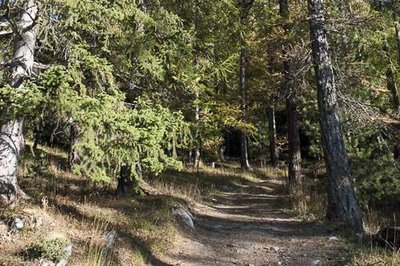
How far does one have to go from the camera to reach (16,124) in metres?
6.82

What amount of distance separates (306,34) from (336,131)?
5.64 m

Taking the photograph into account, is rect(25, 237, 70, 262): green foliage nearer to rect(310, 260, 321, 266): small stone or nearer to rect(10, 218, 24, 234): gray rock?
rect(10, 218, 24, 234): gray rock

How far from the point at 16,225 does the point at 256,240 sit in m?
4.59

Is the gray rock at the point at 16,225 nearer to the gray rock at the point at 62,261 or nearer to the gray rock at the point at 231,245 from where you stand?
the gray rock at the point at 62,261

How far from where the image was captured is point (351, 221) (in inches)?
347

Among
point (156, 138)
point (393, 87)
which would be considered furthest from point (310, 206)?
point (393, 87)

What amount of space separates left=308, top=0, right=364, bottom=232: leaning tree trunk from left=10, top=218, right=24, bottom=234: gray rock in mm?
6098

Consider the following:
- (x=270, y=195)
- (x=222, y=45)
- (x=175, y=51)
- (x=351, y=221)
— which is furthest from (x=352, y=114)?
(x=270, y=195)

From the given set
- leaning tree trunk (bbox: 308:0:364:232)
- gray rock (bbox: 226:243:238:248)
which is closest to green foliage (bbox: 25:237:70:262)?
gray rock (bbox: 226:243:238:248)

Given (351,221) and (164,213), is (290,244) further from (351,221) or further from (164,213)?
(164,213)

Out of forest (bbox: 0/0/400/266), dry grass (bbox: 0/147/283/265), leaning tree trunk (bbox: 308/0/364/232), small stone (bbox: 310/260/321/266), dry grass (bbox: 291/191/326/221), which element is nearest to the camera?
forest (bbox: 0/0/400/266)

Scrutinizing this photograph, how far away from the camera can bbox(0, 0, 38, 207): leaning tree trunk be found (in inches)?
263

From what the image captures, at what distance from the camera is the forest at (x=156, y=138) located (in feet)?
19.1

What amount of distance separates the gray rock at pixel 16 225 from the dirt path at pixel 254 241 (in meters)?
2.37
